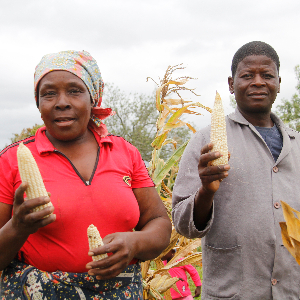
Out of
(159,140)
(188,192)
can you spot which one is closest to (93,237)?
(188,192)

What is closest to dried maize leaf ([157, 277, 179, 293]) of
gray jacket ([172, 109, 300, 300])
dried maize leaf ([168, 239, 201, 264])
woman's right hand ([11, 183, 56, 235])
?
dried maize leaf ([168, 239, 201, 264])

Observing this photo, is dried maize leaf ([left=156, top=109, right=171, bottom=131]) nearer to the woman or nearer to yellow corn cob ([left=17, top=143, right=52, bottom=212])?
the woman

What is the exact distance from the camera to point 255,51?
201 cm

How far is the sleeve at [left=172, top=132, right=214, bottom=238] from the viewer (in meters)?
1.72

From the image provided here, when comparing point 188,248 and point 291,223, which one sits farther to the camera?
point 188,248

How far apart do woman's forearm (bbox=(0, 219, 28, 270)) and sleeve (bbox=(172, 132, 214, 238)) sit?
790mm

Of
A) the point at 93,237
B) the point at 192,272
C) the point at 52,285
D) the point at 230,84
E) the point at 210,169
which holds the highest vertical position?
the point at 230,84

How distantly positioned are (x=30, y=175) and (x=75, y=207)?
28 cm

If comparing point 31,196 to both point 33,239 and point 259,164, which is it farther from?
point 259,164

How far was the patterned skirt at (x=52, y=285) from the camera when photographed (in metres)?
1.44

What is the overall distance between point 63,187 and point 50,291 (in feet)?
1.47

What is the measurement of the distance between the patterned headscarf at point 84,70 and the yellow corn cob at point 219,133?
615 millimetres

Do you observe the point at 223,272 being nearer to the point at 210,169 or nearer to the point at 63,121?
the point at 210,169

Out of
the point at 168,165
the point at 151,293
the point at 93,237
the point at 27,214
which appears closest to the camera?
the point at 27,214
